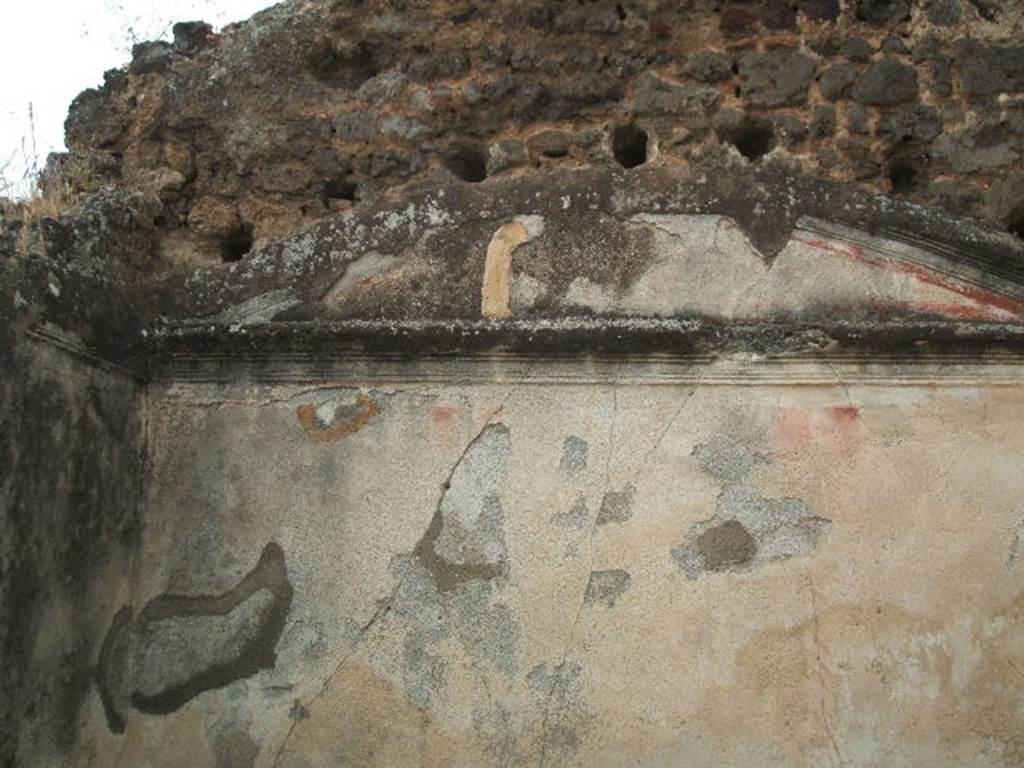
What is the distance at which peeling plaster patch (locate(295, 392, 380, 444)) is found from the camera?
362 centimetres

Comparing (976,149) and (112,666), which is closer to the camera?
(112,666)

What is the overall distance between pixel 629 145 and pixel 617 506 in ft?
4.17

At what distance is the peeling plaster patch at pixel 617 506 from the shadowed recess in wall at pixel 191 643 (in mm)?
989

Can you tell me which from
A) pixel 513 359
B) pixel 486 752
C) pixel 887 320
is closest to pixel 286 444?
pixel 513 359

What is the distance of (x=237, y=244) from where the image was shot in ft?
13.5

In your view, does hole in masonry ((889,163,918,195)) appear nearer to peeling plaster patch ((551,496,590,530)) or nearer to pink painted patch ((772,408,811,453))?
pink painted patch ((772,408,811,453))

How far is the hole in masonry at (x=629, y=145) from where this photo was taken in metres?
3.91

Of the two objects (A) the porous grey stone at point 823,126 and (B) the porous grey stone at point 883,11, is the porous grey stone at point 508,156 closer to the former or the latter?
(A) the porous grey stone at point 823,126

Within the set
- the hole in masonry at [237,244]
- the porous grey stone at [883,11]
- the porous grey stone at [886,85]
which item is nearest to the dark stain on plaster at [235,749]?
the hole in masonry at [237,244]

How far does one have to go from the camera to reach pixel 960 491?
135 inches

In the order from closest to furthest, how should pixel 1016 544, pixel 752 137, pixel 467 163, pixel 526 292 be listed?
pixel 1016 544
pixel 526 292
pixel 752 137
pixel 467 163

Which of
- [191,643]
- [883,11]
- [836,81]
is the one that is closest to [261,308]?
[191,643]

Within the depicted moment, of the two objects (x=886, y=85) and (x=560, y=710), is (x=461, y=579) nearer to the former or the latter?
(x=560, y=710)

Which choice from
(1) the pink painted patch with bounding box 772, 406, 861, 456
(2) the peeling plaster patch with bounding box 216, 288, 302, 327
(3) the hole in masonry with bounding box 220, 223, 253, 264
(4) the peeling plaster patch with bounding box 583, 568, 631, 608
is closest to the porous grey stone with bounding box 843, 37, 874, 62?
(1) the pink painted patch with bounding box 772, 406, 861, 456
